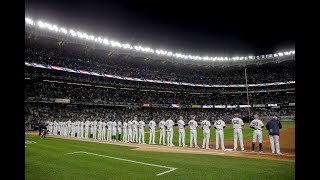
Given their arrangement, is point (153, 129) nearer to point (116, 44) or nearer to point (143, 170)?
→ point (143, 170)

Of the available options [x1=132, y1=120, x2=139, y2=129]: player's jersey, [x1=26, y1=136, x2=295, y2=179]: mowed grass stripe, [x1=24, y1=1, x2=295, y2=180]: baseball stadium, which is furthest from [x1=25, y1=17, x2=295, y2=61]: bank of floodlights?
[x1=26, y1=136, x2=295, y2=179]: mowed grass stripe

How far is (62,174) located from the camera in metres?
7.39

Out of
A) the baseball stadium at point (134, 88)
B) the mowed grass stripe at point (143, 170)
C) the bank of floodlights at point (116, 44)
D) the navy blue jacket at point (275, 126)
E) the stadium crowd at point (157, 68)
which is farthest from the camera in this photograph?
the stadium crowd at point (157, 68)

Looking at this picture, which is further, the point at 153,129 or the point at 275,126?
the point at 153,129

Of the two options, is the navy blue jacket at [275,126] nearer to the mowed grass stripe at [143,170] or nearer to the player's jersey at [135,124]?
the mowed grass stripe at [143,170]

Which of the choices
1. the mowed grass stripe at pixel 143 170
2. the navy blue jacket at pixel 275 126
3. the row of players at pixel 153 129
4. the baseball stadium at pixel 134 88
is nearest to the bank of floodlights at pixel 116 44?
the baseball stadium at pixel 134 88

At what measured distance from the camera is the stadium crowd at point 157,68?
44.8 meters

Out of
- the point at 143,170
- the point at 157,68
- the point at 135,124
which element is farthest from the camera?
the point at 157,68

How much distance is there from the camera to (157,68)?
6012 cm

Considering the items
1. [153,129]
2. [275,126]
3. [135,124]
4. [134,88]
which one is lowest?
[153,129]

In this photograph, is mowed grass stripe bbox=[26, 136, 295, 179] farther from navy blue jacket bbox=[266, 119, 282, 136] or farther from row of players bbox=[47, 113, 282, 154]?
row of players bbox=[47, 113, 282, 154]

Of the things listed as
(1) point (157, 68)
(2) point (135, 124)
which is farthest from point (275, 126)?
(1) point (157, 68)

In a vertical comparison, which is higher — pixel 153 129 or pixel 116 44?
pixel 116 44
